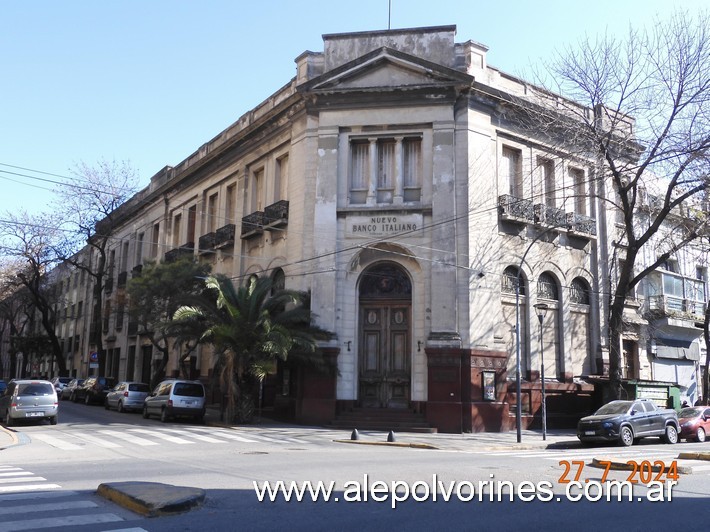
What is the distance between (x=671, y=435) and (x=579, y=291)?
827 cm

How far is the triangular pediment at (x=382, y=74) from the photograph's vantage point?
25.6 meters

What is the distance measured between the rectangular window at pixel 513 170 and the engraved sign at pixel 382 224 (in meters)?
4.61

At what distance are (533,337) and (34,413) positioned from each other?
1887 centimetres

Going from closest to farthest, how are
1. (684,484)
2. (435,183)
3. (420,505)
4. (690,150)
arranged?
(420,505) → (684,484) → (690,150) → (435,183)

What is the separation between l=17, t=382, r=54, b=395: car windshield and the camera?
75.9 feet

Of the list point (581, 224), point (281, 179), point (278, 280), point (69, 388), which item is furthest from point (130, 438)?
point (69, 388)

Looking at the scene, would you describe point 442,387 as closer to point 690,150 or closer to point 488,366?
point 488,366

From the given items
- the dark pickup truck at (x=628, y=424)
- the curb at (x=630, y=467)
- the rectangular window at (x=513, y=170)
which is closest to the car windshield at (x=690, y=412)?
the dark pickup truck at (x=628, y=424)

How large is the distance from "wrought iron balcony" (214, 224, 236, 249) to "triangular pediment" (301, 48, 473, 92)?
9.20m

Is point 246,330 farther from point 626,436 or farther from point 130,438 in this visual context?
point 626,436

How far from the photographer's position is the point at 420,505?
8.35 meters

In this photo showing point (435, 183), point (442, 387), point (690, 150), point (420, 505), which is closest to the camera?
point (420, 505)

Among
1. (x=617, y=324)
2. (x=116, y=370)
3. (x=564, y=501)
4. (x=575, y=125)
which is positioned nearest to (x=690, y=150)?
(x=575, y=125)

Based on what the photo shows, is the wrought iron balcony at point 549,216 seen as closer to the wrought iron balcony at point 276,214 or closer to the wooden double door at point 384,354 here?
the wooden double door at point 384,354
